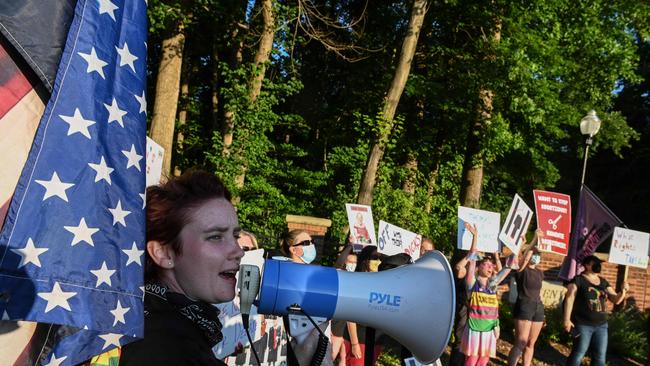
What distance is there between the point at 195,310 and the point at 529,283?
626cm

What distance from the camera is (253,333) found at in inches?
162

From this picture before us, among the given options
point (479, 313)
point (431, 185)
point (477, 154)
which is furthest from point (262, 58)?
point (479, 313)

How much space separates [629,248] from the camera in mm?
8969

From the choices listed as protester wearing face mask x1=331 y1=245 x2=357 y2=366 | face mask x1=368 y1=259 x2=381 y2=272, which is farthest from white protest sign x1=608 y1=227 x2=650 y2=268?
face mask x1=368 y1=259 x2=381 y2=272

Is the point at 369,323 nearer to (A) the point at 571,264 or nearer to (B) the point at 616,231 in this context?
(A) the point at 571,264

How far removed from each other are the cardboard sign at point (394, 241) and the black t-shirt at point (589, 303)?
2.01 metres

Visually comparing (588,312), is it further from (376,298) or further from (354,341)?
(376,298)

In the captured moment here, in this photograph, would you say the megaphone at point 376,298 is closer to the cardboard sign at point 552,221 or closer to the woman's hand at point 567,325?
the cardboard sign at point 552,221

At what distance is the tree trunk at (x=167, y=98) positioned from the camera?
27.0 ft

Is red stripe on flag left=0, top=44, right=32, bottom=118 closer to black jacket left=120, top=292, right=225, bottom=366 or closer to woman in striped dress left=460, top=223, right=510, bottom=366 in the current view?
black jacket left=120, top=292, right=225, bottom=366

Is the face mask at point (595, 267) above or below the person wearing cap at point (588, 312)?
above

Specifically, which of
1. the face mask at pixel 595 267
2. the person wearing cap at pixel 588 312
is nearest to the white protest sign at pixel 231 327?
the person wearing cap at pixel 588 312

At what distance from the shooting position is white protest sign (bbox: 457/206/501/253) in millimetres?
6441

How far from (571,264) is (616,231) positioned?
137 cm
